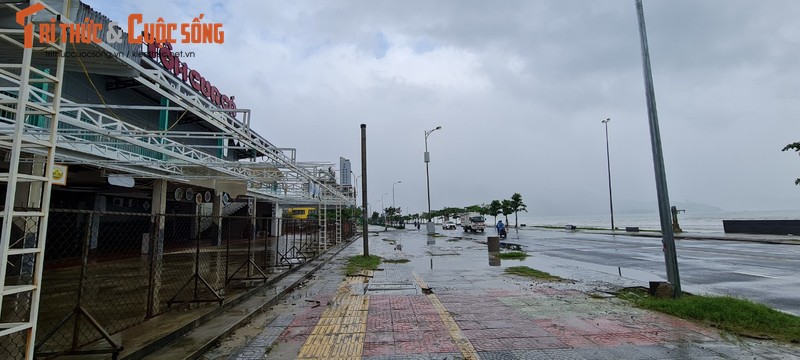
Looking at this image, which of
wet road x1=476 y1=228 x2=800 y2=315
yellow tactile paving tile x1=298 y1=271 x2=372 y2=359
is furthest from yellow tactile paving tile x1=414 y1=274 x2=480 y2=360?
wet road x1=476 y1=228 x2=800 y2=315

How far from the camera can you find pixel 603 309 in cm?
761

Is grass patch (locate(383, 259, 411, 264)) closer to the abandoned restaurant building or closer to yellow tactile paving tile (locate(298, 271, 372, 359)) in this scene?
the abandoned restaurant building

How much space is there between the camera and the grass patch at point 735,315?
593cm

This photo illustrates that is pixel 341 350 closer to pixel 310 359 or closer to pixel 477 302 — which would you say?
pixel 310 359

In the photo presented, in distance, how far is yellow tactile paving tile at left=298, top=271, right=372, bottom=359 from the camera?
17.7 ft

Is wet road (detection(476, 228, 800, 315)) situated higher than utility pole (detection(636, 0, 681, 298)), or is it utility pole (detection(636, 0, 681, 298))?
utility pole (detection(636, 0, 681, 298))

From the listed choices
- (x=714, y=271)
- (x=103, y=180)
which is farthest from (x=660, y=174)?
(x=103, y=180)

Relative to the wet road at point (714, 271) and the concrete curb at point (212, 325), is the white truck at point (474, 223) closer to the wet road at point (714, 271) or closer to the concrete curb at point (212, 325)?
the wet road at point (714, 271)

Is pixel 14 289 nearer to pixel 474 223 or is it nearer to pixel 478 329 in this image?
pixel 478 329

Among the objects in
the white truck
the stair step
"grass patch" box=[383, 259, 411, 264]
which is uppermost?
the white truck

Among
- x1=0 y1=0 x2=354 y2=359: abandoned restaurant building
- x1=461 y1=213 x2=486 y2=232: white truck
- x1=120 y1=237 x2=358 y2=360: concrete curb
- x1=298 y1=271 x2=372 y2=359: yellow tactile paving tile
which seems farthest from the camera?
x1=461 y1=213 x2=486 y2=232: white truck

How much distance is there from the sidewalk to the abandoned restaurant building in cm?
199

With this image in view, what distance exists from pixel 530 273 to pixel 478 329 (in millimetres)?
6529

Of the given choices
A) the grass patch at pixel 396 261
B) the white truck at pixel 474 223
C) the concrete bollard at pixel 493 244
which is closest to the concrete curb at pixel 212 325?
the grass patch at pixel 396 261
